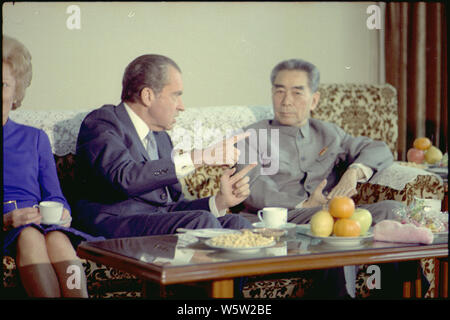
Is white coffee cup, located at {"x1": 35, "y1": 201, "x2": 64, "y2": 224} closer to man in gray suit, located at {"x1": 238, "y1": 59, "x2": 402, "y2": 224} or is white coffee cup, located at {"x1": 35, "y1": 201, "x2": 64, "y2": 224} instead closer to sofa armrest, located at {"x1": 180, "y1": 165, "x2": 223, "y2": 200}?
sofa armrest, located at {"x1": 180, "y1": 165, "x2": 223, "y2": 200}

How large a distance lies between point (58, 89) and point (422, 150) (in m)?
2.08

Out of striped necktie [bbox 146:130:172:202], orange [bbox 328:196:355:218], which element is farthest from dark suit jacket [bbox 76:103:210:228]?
orange [bbox 328:196:355:218]

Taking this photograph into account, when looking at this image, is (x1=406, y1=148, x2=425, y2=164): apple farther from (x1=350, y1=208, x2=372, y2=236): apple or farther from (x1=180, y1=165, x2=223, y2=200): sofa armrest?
(x1=350, y1=208, x2=372, y2=236): apple

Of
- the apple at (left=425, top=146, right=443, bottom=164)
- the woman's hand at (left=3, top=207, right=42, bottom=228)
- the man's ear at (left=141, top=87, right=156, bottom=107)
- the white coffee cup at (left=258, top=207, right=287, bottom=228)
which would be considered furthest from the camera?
the apple at (left=425, top=146, right=443, bottom=164)

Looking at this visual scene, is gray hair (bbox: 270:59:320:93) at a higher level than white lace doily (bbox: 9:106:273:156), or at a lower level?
higher

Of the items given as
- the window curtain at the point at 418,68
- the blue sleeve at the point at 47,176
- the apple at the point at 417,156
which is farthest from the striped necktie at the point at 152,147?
the window curtain at the point at 418,68

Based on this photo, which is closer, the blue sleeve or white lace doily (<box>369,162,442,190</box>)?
the blue sleeve

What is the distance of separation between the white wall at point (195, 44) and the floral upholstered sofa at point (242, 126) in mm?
613

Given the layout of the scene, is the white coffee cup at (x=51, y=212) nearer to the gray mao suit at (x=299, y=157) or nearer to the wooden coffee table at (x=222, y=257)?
the wooden coffee table at (x=222, y=257)

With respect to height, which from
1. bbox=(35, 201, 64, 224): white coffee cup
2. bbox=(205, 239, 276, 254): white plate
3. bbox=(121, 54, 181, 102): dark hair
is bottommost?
bbox=(205, 239, 276, 254): white plate

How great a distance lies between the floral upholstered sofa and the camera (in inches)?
97.9

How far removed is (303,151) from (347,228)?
1.25 metres

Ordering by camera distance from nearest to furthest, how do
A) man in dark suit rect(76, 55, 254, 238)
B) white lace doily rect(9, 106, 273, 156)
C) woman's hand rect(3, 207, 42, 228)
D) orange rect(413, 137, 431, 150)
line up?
woman's hand rect(3, 207, 42, 228) < man in dark suit rect(76, 55, 254, 238) < white lace doily rect(9, 106, 273, 156) < orange rect(413, 137, 431, 150)
